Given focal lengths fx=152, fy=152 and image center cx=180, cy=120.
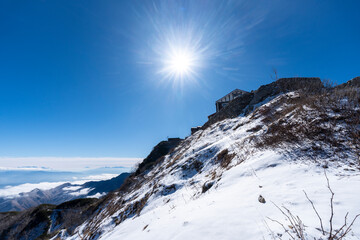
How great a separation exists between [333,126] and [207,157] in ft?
23.3

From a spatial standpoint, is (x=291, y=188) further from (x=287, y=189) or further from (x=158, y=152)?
(x=158, y=152)

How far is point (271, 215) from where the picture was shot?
322cm

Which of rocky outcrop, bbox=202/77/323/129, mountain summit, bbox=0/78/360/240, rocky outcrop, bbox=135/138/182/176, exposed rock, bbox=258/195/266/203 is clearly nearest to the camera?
mountain summit, bbox=0/78/360/240

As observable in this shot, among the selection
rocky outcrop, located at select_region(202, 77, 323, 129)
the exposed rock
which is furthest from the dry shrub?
rocky outcrop, located at select_region(202, 77, 323, 129)

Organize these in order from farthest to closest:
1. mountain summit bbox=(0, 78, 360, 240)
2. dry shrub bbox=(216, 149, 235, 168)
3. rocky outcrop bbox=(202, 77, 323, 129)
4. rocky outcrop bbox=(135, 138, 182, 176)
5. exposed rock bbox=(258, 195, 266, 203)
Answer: rocky outcrop bbox=(135, 138, 182, 176)
rocky outcrop bbox=(202, 77, 323, 129)
dry shrub bbox=(216, 149, 235, 168)
exposed rock bbox=(258, 195, 266, 203)
mountain summit bbox=(0, 78, 360, 240)

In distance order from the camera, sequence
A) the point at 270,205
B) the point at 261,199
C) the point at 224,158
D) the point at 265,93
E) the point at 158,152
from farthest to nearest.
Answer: the point at 158,152
the point at 265,93
the point at 224,158
the point at 261,199
the point at 270,205

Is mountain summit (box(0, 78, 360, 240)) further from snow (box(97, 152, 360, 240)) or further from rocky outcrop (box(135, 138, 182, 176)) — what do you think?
rocky outcrop (box(135, 138, 182, 176))

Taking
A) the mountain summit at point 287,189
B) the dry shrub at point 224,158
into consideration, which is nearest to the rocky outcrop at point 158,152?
the mountain summit at point 287,189

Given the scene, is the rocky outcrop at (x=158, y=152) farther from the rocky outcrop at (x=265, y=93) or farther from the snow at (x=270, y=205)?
the snow at (x=270, y=205)

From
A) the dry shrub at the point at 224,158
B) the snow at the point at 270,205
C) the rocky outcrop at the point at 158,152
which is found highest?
the rocky outcrop at the point at 158,152

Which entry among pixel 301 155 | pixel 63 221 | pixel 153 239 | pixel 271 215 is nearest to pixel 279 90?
pixel 301 155

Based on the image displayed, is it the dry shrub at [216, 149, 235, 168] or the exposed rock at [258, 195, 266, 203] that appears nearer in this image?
the exposed rock at [258, 195, 266, 203]

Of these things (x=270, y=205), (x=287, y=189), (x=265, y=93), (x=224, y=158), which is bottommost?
(x=270, y=205)

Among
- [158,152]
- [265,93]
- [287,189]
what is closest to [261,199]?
[287,189]
